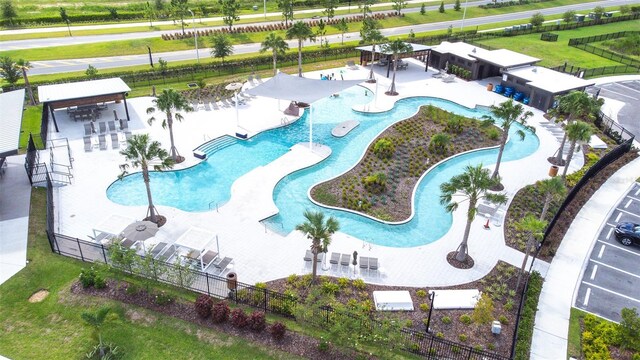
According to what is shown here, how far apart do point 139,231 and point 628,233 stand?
31541mm

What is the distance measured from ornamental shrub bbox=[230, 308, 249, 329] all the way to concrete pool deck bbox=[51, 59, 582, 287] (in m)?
3.46

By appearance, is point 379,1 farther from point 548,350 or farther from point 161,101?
point 548,350

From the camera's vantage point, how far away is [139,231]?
25688 millimetres

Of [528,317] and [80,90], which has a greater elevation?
[80,90]

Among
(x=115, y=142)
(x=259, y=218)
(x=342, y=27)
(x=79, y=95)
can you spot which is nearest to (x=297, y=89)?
(x=259, y=218)

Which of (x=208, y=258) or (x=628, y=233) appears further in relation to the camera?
(x=628, y=233)

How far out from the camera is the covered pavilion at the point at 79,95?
136 feet

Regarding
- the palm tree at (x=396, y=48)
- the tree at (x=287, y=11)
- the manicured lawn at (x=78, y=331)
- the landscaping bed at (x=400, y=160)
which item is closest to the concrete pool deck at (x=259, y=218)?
the landscaping bed at (x=400, y=160)

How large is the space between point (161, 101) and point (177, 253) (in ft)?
43.2

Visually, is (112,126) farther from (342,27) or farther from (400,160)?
(342,27)

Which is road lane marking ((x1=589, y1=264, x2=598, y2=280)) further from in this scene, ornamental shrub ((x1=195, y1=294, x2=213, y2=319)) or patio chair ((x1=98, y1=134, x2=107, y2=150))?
patio chair ((x1=98, y1=134, x2=107, y2=150))

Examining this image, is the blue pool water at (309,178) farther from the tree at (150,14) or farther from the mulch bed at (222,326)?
the tree at (150,14)

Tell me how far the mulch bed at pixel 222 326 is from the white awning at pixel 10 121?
10.3 m

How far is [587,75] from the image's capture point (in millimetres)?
59719
